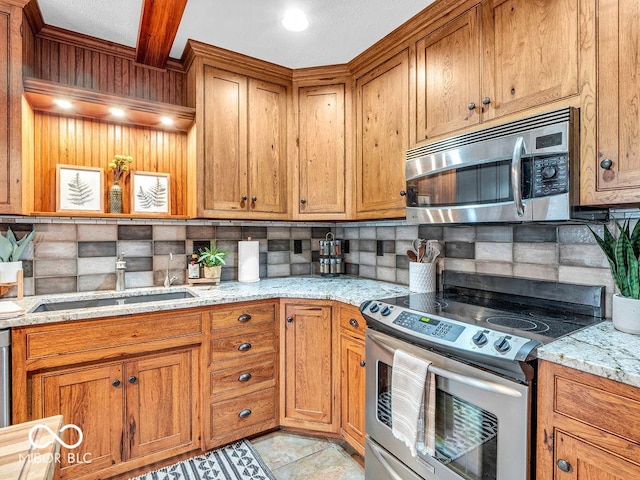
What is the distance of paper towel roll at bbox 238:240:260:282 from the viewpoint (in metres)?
2.52

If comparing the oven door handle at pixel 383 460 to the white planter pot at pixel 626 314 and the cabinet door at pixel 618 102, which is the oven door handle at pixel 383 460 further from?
the cabinet door at pixel 618 102

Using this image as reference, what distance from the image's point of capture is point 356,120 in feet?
7.86

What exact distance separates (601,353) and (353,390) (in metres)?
1.25

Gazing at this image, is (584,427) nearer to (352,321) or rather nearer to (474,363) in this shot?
(474,363)

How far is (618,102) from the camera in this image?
1.18 metres

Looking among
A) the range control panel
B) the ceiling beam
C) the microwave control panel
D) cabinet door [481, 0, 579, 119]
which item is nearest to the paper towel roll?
the range control panel

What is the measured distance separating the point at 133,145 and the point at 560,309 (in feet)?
8.62

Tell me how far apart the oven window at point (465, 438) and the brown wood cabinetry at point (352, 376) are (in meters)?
0.56

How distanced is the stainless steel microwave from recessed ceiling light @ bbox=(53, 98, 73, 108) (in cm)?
194

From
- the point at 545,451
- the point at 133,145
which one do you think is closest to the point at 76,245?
the point at 133,145

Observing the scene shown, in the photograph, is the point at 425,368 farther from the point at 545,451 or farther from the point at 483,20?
the point at 483,20

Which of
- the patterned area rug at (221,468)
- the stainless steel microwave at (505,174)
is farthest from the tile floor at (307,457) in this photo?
the stainless steel microwave at (505,174)

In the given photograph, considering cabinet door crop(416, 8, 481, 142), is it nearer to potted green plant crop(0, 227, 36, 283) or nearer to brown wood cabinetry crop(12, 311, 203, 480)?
brown wood cabinetry crop(12, 311, 203, 480)

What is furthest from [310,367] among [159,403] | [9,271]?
[9,271]
